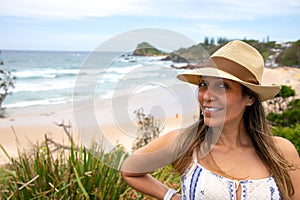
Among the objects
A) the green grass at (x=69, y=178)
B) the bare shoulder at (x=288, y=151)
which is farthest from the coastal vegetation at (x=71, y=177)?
the bare shoulder at (x=288, y=151)

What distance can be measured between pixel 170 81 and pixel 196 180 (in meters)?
0.46

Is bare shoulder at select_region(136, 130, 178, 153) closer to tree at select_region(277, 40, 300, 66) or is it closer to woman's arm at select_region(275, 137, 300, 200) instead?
woman's arm at select_region(275, 137, 300, 200)

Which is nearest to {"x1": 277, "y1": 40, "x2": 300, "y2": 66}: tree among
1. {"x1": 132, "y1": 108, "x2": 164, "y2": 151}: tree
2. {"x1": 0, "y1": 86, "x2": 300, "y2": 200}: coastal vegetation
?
{"x1": 132, "y1": 108, "x2": 164, "y2": 151}: tree

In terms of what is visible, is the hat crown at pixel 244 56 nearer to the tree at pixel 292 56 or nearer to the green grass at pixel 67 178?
the green grass at pixel 67 178

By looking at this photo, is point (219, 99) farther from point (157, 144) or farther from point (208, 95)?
point (157, 144)

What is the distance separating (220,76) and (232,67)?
0.36 ft

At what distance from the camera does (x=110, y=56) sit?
172 centimetres

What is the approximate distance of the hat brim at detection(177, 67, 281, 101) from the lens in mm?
1707

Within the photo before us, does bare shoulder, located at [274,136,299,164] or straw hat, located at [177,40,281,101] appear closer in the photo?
straw hat, located at [177,40,281,101]

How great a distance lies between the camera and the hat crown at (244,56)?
178 cm

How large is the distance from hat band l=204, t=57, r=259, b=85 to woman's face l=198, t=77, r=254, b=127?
0.04m

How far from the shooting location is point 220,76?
5.54 ft

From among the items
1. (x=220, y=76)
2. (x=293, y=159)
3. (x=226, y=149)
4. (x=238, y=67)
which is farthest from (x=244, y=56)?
(x=293, y=159)

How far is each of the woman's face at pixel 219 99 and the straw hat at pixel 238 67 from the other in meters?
0.04
